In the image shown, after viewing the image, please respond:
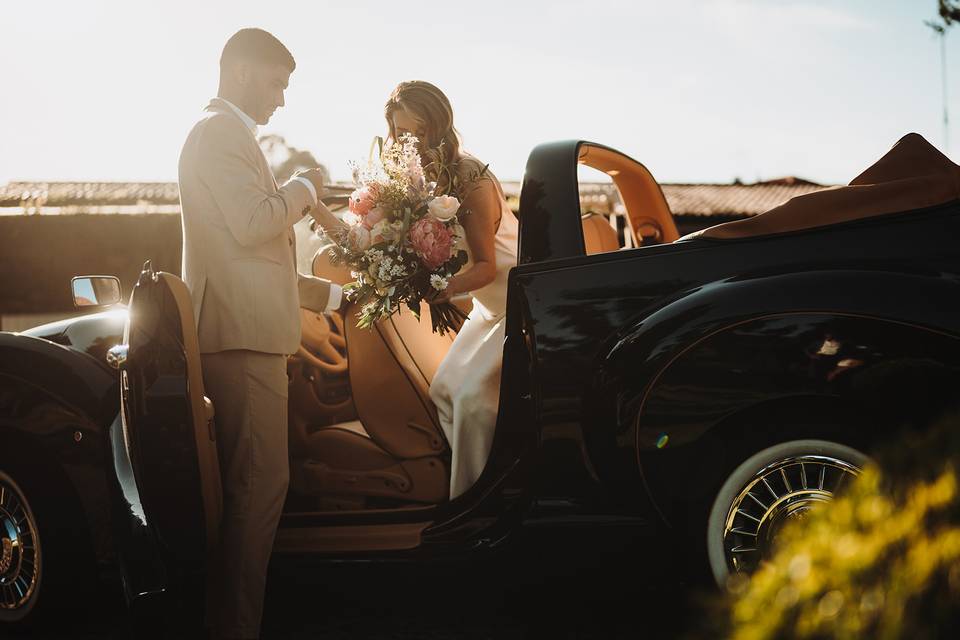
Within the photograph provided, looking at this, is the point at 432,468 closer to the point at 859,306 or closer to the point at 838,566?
the point at 859,306

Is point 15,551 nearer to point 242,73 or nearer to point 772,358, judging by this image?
point 242,73

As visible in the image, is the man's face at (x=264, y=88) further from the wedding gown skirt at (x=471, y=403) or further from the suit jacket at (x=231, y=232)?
the wedding gown skirt at (x=471, y=403)

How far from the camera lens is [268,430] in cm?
297

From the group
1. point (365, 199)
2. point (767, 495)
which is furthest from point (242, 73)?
point (767, 495)

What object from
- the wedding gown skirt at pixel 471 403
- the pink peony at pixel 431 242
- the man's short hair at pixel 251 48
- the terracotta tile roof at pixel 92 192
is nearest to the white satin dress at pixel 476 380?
the wedding gown skirt at pixel 471 403

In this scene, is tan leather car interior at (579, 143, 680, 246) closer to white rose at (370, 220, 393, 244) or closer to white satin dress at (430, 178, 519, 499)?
white satin dress at (430, 178, 519, 499)

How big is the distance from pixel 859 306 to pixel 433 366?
1771mm

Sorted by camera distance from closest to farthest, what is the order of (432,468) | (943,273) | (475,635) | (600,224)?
1. (943,273)
2. (475,635)
3. (432,468)
4. (600,224)

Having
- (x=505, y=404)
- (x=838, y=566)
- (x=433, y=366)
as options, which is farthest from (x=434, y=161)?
(x=838, y=566)

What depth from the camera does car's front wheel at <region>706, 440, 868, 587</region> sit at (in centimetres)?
241

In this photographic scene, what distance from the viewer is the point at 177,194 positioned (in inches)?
828

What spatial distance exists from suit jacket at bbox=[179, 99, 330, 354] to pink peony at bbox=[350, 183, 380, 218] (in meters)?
0.45

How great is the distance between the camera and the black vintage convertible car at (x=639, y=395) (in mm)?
2400

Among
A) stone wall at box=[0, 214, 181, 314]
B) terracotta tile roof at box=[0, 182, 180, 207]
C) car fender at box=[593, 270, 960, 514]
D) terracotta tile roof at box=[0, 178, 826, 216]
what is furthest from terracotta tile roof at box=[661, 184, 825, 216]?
car fender at box=[593, 270, 960, 514]
